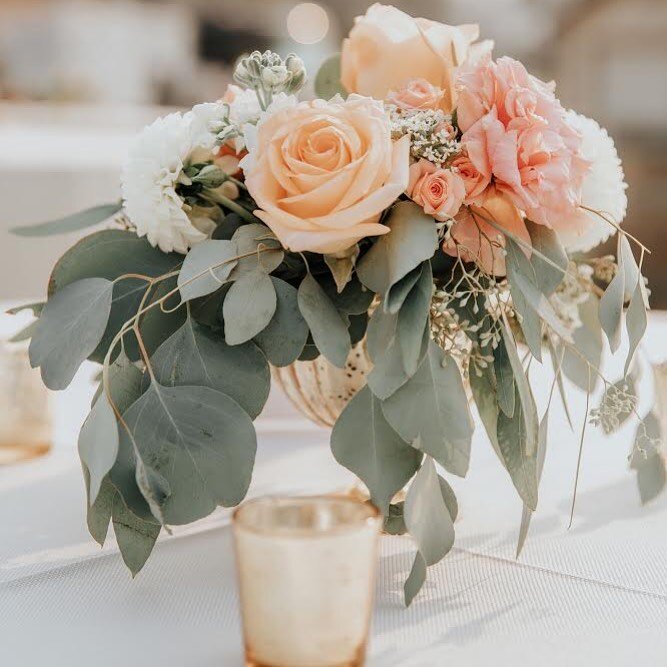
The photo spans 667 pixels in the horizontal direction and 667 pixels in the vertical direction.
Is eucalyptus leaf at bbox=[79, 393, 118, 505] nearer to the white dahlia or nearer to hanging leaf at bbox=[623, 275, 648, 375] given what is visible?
the white dahlia

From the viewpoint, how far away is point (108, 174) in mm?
2070

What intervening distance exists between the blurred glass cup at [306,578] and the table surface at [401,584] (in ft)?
0.24

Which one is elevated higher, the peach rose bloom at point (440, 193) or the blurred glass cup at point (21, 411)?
the peach rose bloom at point (440, 193)

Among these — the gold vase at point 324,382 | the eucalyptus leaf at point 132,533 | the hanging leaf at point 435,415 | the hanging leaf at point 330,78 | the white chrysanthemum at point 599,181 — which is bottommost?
the eucalyptus leaf at point 132,533

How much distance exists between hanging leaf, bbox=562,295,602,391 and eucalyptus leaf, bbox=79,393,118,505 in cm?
40

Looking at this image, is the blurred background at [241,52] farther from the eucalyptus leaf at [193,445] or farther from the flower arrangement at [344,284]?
the eucalyptus leaf at [193,445]

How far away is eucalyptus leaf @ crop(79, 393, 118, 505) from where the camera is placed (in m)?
0.48

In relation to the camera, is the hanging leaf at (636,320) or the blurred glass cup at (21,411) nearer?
the hanging leaf at (636,320)

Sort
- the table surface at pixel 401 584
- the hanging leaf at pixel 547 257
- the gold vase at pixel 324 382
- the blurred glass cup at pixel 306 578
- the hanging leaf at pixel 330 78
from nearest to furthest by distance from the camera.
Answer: the blurred glass cup at pixel 306 578, the table surface at pixel 401 584, the hanging leaf at pixel 547 257, the gold vase at pixel 324 382, the hanging leaf at pixel 330 78

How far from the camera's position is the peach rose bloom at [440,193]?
0.57m

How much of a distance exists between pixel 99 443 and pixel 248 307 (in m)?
0.13

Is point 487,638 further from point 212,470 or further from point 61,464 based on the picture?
point 61,464

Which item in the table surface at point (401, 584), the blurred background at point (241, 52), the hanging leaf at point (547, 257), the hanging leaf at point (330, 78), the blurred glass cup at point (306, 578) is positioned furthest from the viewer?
the blurred background at point (241, 52)

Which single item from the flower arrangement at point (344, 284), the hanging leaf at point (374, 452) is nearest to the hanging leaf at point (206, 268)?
the flower arrangement at point (344, 284)
